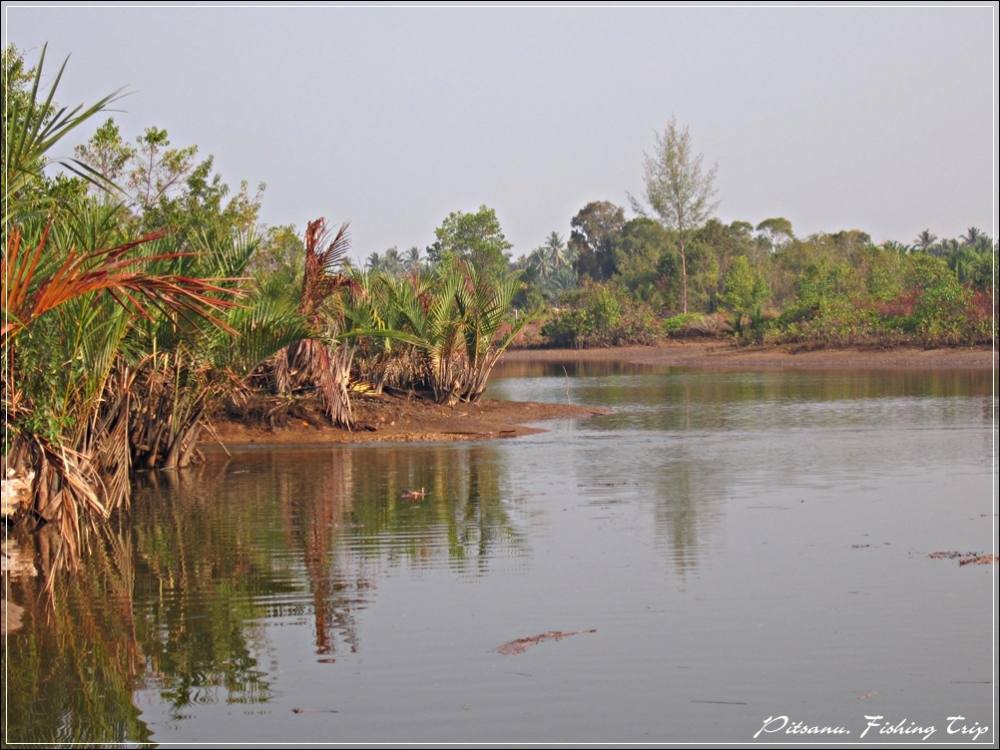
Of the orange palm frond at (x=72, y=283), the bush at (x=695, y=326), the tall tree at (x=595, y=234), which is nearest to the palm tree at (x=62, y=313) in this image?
the orange palm frond at (x=72, y=283)

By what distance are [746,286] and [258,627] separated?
5202 cm

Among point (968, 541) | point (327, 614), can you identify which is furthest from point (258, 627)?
point (968, 541)

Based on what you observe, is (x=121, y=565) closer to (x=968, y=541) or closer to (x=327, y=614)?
(x=327, y=614)

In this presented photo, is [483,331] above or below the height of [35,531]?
above

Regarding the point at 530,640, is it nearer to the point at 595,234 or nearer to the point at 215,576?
the point at 215,576

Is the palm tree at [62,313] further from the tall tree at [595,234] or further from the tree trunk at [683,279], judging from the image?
the tall tree at [595,234]

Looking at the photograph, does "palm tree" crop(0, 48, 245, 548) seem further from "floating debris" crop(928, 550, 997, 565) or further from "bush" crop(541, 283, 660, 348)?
"bush" crop(541, 283, 660, 348)

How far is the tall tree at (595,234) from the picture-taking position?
283 feet

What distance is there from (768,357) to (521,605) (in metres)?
38.7

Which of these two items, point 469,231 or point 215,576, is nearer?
point 215,576

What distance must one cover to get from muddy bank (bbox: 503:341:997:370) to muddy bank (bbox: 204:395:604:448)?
788 inches

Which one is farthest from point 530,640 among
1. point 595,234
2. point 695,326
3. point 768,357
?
point 595,234

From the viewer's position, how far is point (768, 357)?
151 feet

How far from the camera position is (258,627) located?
823 centimetres
